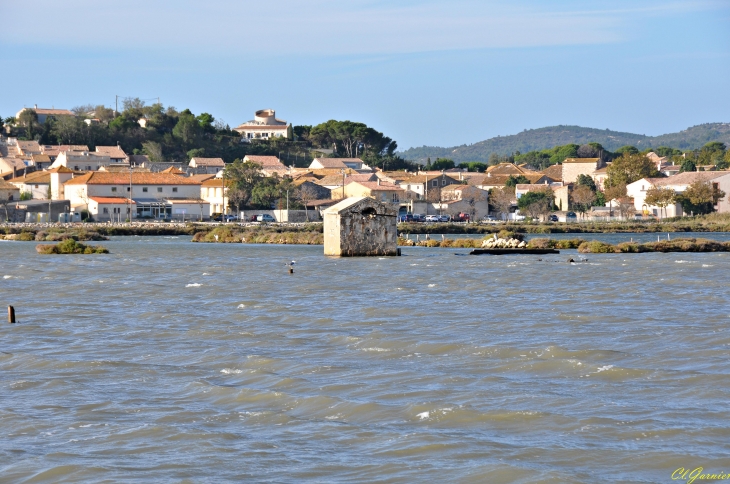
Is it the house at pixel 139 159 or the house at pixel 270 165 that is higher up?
the house at pixel 139 159

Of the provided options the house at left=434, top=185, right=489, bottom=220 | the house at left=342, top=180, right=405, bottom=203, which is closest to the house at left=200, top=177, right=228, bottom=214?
the house at left=342, top=180, right=405, bottom=203

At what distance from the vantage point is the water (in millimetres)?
9336

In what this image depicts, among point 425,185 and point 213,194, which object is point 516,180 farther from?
point 213,194

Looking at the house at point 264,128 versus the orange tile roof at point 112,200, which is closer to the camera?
the orange tile roof at point 112,200

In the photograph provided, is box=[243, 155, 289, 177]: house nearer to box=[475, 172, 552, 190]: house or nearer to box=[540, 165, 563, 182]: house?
box=[475, 172, 552, 190]: house

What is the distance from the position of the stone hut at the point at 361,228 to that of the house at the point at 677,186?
5159 cm

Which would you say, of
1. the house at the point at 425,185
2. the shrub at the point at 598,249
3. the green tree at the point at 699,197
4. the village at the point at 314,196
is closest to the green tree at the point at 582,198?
the village at the point at 314,196

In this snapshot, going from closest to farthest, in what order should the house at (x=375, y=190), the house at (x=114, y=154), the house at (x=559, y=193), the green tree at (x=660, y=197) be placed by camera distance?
the green tree at (x=660, y=197)
the house at (x=375, y=190)
the house at (x=559, y=193)
the house at (x=114, y=154)

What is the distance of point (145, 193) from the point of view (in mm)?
84938

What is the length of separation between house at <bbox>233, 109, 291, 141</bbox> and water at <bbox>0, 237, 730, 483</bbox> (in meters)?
122

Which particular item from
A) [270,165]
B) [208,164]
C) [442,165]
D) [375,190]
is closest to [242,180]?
[375,190]

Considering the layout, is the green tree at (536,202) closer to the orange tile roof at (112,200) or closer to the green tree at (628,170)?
the green tree at (628,170)

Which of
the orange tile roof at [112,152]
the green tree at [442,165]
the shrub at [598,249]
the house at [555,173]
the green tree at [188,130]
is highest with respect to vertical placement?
the green tree at [188,130]

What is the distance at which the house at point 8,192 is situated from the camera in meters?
86.6
